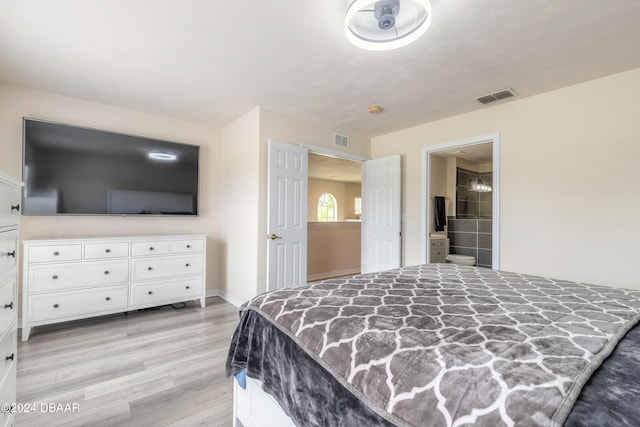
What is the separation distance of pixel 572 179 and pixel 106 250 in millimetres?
4689

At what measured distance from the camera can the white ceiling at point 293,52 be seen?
181 cm

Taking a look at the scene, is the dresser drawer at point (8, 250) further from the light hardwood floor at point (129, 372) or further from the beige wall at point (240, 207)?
the beige wall at point (240, 207)

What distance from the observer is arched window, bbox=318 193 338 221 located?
9.21 metres

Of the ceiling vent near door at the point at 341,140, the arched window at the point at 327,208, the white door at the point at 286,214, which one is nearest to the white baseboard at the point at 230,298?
the white door at the point at 286,214

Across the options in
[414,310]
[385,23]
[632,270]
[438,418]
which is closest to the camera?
[438,418]

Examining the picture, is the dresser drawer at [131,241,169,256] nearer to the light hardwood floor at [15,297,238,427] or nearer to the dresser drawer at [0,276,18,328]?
the light hardwood floor at [15,297,238,427]

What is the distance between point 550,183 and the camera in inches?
114

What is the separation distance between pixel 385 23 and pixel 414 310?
1616 millimetres

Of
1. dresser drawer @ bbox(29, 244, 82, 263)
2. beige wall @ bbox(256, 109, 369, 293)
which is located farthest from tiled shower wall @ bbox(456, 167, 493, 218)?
dresser drawer @ bbox(29, 244, 82, 263)

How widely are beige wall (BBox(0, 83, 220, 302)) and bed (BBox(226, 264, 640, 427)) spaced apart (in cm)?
286

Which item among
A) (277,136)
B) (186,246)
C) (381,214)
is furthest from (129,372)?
(381,214)

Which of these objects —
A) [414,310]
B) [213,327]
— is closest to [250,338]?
[414,310]

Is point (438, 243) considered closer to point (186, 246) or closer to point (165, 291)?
point (186, 246)

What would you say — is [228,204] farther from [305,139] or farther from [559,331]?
[559,331]
